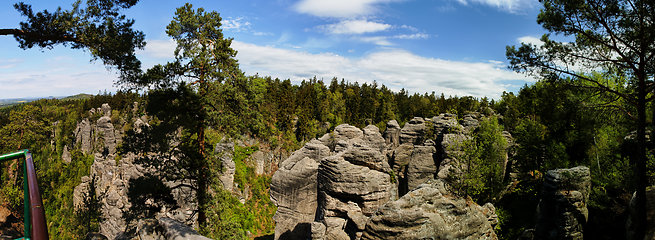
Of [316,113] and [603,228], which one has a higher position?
[316,113]

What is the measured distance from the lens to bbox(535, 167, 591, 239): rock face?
1593cm

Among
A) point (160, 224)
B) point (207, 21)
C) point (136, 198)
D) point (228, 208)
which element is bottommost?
point (228, 208)

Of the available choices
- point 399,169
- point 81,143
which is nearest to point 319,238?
point 399,169

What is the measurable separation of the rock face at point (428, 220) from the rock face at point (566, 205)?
27.6 feet

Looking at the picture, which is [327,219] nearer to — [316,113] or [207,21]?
[207,21]

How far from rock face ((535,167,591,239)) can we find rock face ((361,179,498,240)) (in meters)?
8.42

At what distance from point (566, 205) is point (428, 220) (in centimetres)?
1131

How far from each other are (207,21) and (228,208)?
9.12 m

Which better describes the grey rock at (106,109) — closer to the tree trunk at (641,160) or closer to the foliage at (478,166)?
the foliage at (478,166)

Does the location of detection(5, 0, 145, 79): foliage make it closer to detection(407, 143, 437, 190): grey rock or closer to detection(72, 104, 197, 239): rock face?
detection(72, 104, 197, 239): rock face

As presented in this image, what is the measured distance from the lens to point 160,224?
24.3ft

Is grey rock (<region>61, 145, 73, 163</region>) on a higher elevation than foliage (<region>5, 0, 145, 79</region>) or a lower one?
lower

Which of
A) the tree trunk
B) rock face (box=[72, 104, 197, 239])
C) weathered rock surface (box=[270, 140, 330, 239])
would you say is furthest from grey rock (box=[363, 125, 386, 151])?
the tree trunk

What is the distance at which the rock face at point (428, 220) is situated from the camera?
989 cm
